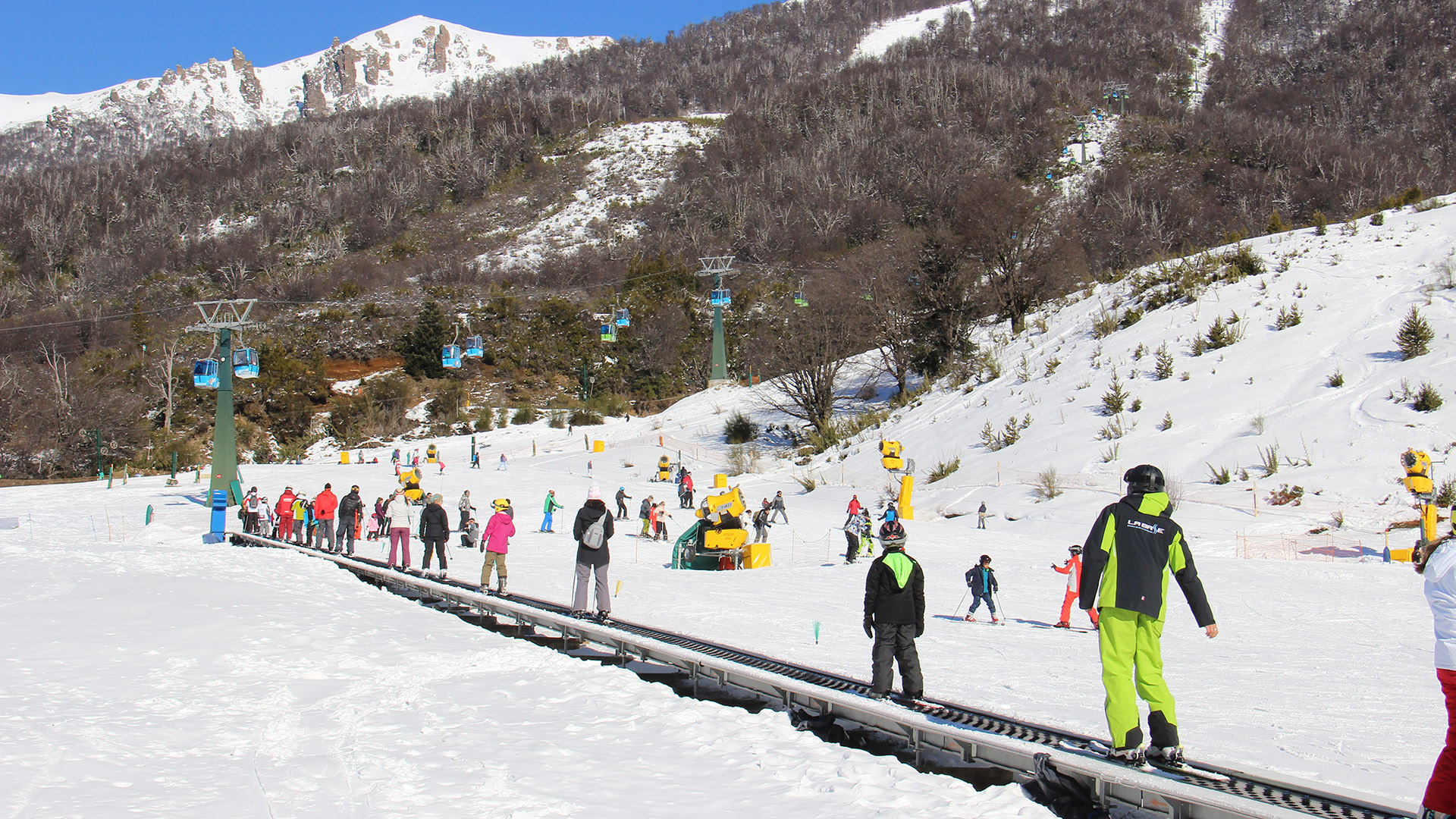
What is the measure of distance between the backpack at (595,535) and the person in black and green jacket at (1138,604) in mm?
5971

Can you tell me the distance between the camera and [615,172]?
118 m

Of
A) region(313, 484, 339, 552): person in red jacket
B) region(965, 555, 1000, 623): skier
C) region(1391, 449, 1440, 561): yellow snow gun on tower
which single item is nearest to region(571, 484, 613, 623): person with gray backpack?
region(965, 555, 1000, 623): skier

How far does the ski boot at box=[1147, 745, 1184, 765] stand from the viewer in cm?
459

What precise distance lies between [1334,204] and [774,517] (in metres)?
71.5

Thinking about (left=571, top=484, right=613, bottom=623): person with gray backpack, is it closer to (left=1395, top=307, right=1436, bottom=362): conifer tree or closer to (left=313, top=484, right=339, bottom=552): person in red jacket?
(left=313, top=484, right=339, bottom=552): person in red jacket


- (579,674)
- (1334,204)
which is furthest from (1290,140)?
(579,674)

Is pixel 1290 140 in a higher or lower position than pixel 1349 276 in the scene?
higher

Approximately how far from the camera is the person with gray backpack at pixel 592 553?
9.73 metres

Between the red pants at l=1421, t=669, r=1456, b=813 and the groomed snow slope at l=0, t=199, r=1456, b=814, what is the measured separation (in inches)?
37.1

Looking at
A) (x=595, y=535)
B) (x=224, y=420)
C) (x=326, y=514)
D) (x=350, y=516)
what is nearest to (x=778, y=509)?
(x=350, y=516)

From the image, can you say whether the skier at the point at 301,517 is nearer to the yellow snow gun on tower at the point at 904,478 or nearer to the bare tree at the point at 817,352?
the yellow snow gun on tower at the point at 904,478

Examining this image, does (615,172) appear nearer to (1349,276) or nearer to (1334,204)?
(1334,204)

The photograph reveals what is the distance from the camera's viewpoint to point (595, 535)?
9742mm

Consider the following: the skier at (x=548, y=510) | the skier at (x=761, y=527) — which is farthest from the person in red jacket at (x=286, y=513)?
the skier at (x=761, y=527)
